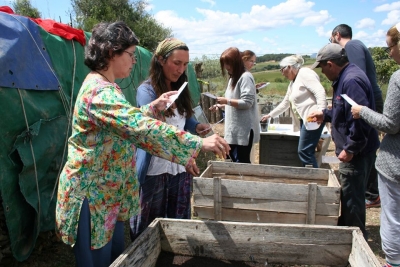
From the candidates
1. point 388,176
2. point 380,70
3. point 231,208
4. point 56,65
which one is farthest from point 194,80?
point 380,70

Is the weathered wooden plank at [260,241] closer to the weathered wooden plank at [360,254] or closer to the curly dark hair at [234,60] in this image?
the weathered wooden plank at [360,254]

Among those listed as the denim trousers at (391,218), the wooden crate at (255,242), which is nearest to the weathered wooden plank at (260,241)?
the wooden crate at (255,242)

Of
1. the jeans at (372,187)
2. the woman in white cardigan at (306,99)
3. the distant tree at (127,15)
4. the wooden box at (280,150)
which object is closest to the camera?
the woman in white cardigan at (306,99)

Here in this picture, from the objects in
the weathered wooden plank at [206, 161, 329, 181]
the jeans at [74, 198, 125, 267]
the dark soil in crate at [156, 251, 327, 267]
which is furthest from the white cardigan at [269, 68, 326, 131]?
the jeans at [74, 198, 125, 267]

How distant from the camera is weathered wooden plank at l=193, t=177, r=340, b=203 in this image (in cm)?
284

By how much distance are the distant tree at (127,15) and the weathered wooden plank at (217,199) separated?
57.3 feet

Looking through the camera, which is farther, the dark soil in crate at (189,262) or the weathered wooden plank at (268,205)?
the weathered wooden plank at (268,205)

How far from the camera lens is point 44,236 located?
129 inches

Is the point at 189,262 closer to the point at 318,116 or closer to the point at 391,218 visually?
the point at 391,218

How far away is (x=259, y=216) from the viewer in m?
3.00

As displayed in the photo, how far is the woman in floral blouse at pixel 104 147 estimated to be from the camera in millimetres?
1481

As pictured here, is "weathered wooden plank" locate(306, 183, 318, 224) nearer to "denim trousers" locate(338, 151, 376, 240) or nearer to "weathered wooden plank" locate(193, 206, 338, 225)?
"weathered wooden plank" locate(193, 206, 338, 225)

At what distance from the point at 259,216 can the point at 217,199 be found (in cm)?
38

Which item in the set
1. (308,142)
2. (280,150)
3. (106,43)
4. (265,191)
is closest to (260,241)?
(265,191)
